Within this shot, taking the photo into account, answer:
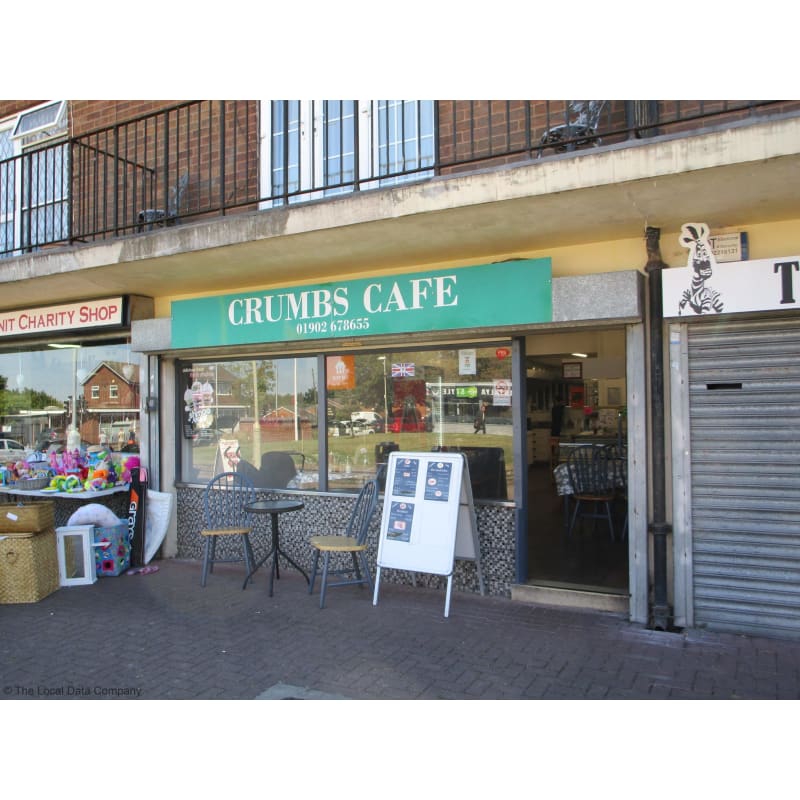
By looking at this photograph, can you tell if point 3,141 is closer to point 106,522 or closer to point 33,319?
point 33,319

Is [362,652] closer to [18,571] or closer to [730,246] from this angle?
[18,571]

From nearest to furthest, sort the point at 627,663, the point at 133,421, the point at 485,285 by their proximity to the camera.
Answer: the point at 627,663 → the point at 485,285 → the point at 133,421

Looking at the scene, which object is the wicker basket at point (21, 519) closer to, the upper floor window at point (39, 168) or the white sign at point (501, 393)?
the upper floor window at point (39, 168)

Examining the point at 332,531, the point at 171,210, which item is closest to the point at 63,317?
the point at 171,210

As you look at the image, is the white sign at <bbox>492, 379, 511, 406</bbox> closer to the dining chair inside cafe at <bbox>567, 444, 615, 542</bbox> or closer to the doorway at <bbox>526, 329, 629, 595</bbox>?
the doorway at <bbox>526, 329, 629, 595</bbox>

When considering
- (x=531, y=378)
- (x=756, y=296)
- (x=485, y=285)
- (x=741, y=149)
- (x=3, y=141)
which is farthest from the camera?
(x=531, y=378)

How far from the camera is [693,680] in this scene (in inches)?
161

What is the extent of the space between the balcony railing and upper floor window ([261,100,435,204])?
11 millimetres

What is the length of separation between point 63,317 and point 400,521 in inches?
200

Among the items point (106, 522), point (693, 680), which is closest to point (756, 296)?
point (693, 680)

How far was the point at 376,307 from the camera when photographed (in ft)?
19.8

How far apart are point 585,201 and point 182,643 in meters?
4.28

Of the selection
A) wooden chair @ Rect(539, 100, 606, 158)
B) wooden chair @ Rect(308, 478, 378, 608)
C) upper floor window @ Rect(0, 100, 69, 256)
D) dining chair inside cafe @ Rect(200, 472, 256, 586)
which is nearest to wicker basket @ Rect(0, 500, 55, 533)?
dining chair inside cafe @ Rect(200, 472, 256, 586)

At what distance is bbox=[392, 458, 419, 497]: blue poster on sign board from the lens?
5773 mm
